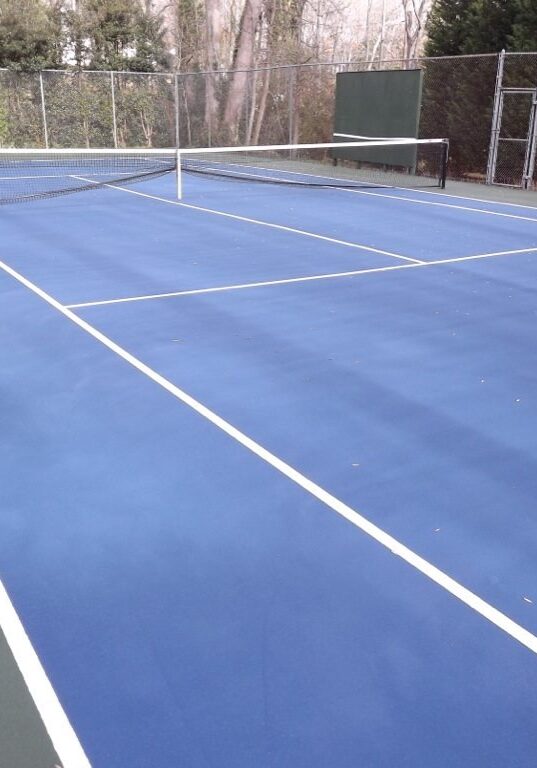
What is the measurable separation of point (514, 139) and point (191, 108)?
46.6ft

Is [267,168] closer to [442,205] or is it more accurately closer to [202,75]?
[442,205]

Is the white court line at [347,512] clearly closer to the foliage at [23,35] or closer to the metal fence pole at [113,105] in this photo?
the metal fence pole at [113,105]

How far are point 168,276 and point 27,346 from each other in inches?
105

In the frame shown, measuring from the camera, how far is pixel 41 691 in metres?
2.69

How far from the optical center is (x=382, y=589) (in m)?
3.31

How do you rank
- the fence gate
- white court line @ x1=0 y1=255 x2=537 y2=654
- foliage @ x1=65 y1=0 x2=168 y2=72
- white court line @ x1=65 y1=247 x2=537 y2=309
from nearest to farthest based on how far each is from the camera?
white court line @ x1=0 y1=255 x2=537 y2=654, white court line @ x1=65 y1=247 x2=537 y2=309, the fence gate, foliage @ x1=65 y1=0 x2=168 y2=72

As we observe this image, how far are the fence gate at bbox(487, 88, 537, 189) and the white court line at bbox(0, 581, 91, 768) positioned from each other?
16.7 m

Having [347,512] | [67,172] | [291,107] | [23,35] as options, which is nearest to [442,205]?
[67,172]

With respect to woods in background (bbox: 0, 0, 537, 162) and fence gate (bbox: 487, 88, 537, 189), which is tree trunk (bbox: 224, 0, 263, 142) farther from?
fence gate (bbox: 487, 88, 537, 189)

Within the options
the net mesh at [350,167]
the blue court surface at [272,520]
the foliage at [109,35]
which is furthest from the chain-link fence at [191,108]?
the blue court surface at [272,520]

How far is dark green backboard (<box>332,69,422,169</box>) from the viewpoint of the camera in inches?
760

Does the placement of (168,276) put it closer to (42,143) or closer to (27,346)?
(27,346)

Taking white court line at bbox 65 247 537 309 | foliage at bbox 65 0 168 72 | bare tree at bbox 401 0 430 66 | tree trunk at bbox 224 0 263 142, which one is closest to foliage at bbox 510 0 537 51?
white court line at bbox 65 247 537 309

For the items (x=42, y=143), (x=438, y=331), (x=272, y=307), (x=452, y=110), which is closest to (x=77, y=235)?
(x=272, y=307)
